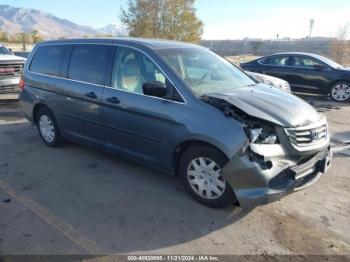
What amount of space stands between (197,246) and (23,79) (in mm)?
4658

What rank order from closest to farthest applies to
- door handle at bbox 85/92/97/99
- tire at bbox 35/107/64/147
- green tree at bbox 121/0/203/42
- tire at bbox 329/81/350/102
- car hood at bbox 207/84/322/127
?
car hood at bbox 207/84/322/127 < door handle at bbox 85/92/97/99 < tire at bbox 35/107/64/147 < tire at bbox 329/81/350/102 < green tree at bbox 121/0/203/42

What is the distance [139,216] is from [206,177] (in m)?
0.85

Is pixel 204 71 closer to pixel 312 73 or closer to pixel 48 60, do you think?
pixel 48 60

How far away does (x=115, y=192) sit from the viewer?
178 inches

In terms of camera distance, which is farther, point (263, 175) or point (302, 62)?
point (302, 62)

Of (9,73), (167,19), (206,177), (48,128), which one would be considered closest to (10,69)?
(9,73)

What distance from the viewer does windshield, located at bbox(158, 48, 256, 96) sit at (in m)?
4.39

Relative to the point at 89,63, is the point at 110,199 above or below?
below

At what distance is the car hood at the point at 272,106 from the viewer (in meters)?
3.81

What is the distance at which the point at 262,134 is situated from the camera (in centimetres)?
371

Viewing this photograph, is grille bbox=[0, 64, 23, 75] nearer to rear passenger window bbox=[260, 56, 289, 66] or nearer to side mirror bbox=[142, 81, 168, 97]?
side mirror bbox=[142, 81, 168, 97]

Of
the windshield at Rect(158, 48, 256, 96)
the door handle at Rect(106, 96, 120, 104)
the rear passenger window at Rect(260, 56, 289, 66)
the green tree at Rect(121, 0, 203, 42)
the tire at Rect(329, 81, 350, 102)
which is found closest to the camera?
the windshield at Rect(158, 48, 256, 96)

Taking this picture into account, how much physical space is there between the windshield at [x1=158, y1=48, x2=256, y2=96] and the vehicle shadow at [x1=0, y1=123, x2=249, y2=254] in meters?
1.36

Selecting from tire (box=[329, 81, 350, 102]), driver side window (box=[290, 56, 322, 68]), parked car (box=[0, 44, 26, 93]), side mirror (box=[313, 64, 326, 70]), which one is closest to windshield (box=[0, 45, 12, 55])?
parked car (box=[0, 44, 26, 93])
